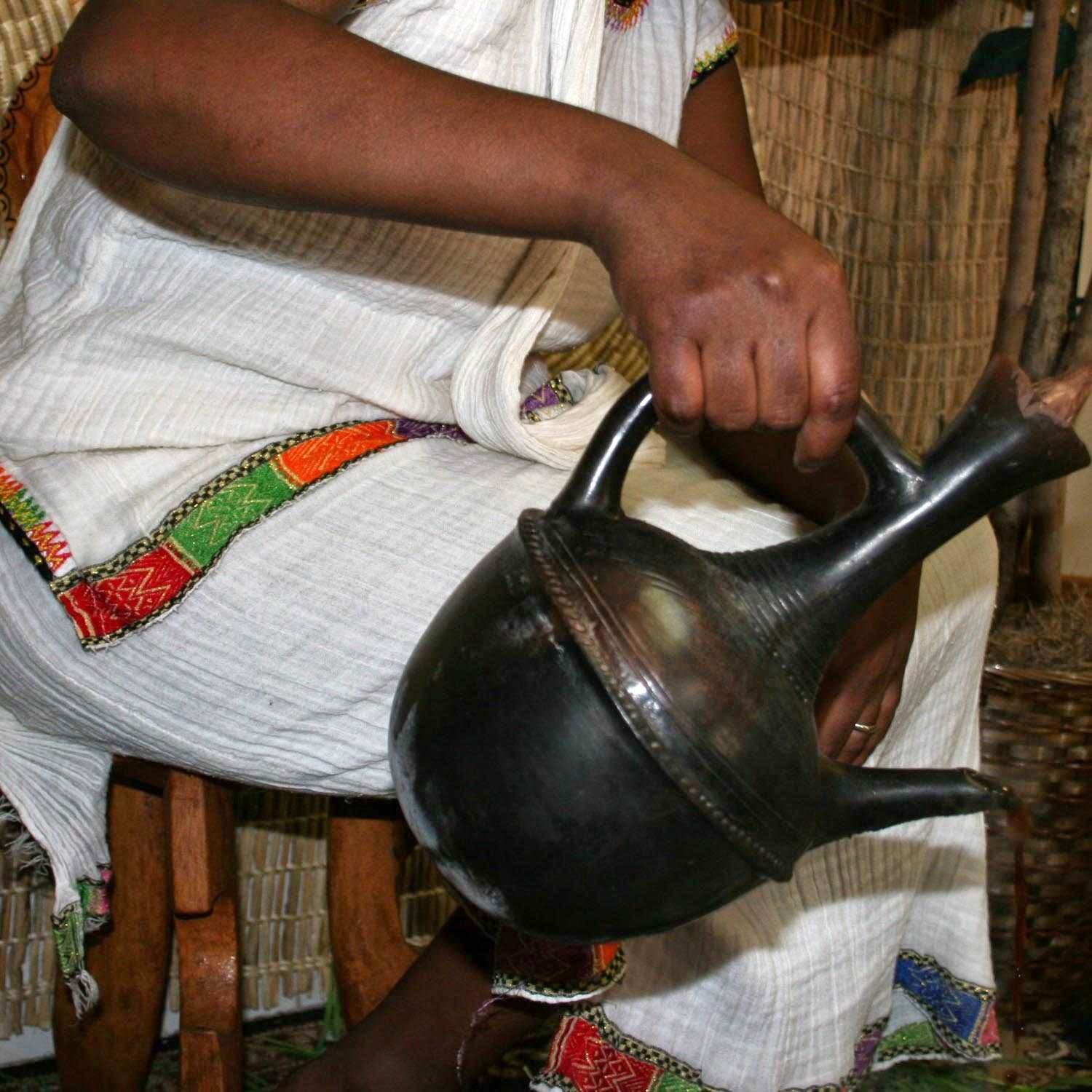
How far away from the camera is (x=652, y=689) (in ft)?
1.52

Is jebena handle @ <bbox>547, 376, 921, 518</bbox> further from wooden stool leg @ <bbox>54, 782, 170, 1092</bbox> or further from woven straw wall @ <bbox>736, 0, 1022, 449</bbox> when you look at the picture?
woven straw wall @ <bbox>736, 0, 1022, 449</bbox>

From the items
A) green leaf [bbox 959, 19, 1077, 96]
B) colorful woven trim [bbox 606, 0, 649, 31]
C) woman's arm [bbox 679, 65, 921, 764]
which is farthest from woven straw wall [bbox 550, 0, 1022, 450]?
woman's arm [bbox 679, 65, 921, 764]

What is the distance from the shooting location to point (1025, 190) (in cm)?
148

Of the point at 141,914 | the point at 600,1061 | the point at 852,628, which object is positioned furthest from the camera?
the point at 141,914

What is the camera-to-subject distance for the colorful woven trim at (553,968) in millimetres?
683

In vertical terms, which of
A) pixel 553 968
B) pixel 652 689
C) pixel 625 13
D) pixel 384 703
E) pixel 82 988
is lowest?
pixel 82 988

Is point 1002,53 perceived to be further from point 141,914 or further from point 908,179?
point 141,914

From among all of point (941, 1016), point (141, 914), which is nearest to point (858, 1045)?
point (941, 1016)

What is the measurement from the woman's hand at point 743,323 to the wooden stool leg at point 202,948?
45 cm

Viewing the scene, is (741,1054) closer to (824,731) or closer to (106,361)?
(824,731)

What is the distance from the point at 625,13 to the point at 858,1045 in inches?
27.3

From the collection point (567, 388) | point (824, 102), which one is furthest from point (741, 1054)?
point (824, 102)

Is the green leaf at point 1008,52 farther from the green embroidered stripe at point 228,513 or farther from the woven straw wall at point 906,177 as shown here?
the green embroidered stripe at point 228,513

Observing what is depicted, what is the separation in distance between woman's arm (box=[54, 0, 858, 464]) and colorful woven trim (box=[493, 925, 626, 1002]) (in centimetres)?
32
